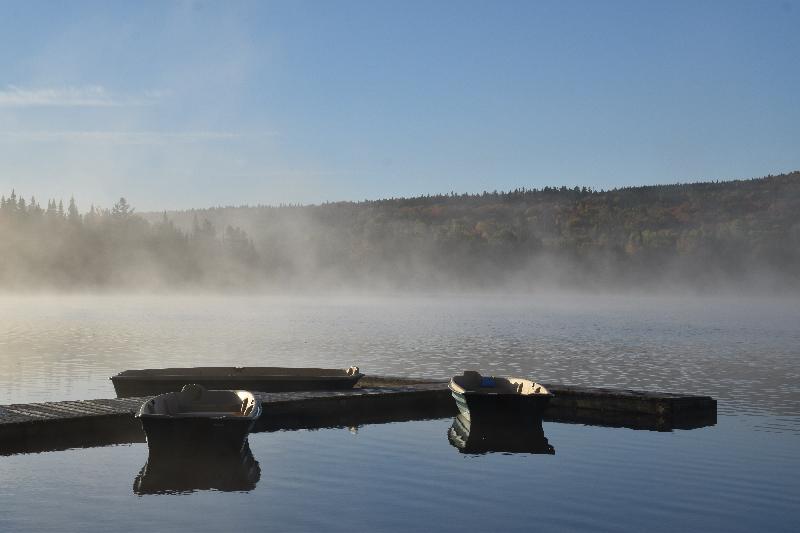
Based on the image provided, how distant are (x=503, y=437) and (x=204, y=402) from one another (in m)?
8.20

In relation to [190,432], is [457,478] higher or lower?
lower

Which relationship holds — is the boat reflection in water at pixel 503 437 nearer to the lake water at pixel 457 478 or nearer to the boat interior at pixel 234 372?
the lake water at pixel 457 478

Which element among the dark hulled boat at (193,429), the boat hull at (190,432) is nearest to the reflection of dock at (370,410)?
the dark hulled boat at (193,429)

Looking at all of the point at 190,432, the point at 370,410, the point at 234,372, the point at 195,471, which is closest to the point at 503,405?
the point at 370,410

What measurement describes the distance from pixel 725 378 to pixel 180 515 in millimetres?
35102

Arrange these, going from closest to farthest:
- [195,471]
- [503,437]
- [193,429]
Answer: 1. [193,429]
2. [195,471]
3. [503,437]

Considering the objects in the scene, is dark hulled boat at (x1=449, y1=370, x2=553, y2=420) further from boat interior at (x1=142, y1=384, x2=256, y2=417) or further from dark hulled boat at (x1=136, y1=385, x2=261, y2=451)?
dark hulled boat at (x1=136, y1=385, x2=261, y2=451)

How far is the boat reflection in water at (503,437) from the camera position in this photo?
88.3 ft

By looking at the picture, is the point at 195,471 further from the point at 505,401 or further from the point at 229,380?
the point at 229,380

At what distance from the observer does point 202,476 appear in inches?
863

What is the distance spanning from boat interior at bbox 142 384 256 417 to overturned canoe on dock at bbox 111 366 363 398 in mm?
8063

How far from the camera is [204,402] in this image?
82.5ft

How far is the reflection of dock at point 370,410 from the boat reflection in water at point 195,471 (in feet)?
12.6

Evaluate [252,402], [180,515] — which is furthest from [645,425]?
[180,515]
